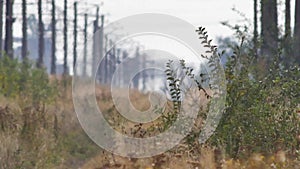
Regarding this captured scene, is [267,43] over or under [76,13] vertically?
under

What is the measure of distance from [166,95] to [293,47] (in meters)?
9.38

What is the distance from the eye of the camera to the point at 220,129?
8734mm

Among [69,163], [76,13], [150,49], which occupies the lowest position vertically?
[69,163]

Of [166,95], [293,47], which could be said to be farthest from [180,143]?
[293,47]

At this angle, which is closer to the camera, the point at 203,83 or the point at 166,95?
the point at 203,83

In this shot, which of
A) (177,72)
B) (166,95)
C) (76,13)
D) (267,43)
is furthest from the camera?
(76,13)

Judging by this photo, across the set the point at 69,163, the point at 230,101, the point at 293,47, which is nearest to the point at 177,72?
the point at 230,101

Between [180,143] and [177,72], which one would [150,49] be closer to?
[177,72]

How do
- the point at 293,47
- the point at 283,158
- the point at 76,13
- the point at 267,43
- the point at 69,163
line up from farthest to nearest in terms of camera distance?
1. the point at 76,13
2. the point at 267,43
3. the point at 293,47
4. the point at 69,163
5. the point at 283,158

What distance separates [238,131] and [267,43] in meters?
12.2

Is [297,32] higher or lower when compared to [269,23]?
lower

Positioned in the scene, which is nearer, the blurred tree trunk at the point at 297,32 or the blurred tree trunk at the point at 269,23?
the blurred tree trunk at the point at 297,32

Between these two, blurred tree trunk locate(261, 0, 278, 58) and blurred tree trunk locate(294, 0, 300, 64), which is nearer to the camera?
blurred tree trunk locate(294, 0, 300, 64)

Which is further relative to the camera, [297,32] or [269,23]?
[269,23]
